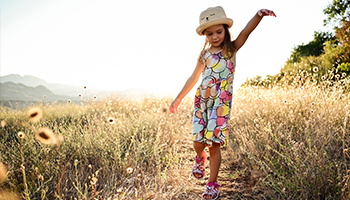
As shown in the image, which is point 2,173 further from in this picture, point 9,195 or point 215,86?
point 215,86

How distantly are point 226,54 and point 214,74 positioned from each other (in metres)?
0.24

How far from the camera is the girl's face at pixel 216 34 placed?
232 centimetres

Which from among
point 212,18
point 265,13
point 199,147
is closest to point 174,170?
point 199,147

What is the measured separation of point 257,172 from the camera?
103 inches

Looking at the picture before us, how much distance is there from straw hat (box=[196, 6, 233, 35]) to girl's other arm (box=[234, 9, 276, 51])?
160mm

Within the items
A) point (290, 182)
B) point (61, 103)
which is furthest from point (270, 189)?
point (61, 103)

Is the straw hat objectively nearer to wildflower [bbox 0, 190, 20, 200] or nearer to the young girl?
the young girl

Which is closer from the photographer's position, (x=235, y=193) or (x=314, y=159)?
(x=314, y=159)

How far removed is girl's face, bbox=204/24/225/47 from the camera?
2321 millimetres

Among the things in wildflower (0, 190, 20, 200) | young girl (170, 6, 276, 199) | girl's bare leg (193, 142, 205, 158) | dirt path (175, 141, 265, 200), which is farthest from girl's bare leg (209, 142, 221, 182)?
wildflower (0, 190, 20, 200)

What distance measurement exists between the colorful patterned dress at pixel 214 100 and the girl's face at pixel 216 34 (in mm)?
114

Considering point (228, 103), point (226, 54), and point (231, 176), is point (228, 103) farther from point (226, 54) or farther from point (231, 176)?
point (231, 176)

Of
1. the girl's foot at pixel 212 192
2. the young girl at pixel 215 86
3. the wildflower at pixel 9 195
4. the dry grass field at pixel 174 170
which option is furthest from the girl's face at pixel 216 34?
the wildflower at pixel 9 195

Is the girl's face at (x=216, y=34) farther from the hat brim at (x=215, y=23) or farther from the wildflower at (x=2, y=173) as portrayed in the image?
the wildflower at (x=2, y=173)
